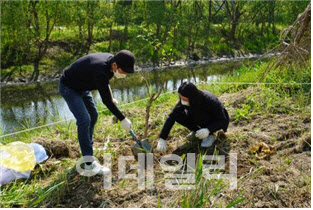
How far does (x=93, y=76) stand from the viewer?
3.01 meters

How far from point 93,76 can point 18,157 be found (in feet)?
3.80

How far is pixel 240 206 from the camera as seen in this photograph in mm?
2570

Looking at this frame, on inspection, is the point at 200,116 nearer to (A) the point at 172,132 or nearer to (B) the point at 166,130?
(B) the point at 166,130

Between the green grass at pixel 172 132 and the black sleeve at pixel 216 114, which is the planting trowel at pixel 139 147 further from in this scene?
the black sleeve at pixel 216 114

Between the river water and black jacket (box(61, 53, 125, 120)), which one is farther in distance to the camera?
the river water

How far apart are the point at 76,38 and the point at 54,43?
4.48 feet

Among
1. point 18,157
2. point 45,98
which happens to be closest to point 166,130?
point 18,157

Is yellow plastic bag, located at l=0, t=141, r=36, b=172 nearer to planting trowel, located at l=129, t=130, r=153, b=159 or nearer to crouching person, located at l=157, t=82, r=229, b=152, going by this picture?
planting trowel, located at l=129, t=130, r=153, b=159

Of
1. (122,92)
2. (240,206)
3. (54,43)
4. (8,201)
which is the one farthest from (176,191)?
(54,43)

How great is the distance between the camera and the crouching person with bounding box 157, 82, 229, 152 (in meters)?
3.50

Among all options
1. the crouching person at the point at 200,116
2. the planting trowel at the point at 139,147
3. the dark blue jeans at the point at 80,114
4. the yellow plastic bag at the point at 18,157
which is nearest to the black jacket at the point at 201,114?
the crouching person at the point at 200,116

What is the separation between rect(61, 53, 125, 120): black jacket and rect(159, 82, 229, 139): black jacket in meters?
0.73

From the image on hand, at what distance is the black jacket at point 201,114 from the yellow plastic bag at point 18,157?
4.64 feet

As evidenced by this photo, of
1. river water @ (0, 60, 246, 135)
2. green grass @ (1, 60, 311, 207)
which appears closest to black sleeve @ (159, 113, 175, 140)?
green grass @ (1, 60, 311, 207)
